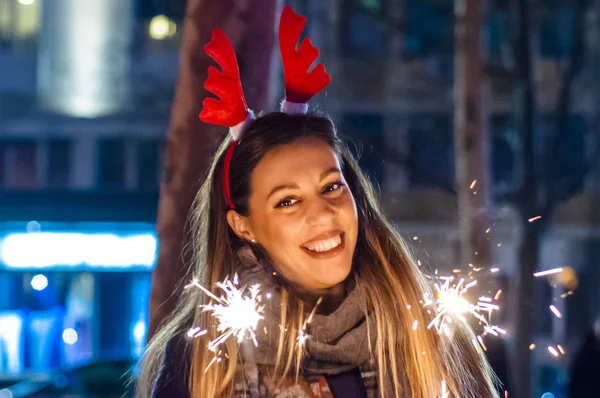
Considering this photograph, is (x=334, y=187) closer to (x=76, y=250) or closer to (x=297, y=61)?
(x=297, y=61)

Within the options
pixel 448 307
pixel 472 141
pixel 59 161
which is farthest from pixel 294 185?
pixel 59 161

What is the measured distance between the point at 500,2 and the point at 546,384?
24.9 ft

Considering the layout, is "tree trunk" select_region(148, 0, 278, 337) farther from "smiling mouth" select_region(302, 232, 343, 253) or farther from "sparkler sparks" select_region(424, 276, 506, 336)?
"sparkler sparks" select_region(424, 276, 506, 336)

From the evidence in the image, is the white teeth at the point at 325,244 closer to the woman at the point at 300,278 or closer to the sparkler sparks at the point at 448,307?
the woman at the point at 300,278

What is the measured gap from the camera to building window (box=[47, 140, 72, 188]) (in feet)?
59.1

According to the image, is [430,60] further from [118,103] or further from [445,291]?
[445,291]

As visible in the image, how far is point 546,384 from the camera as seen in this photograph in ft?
55.5

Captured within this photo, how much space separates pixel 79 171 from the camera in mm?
17953

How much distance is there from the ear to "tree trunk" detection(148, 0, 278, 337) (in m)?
0.74

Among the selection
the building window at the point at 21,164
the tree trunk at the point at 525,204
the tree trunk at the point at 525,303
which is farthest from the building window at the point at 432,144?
the building window at the point at 21,164

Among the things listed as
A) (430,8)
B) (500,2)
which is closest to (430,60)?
(430,8)

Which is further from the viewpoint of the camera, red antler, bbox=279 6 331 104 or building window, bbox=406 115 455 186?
building window, bbox=406 115 455 186

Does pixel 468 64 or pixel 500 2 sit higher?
pixel 500 2

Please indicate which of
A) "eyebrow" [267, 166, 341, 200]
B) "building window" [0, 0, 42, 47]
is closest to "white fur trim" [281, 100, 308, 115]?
"eyebrow" [267, 166, 341, 200]
